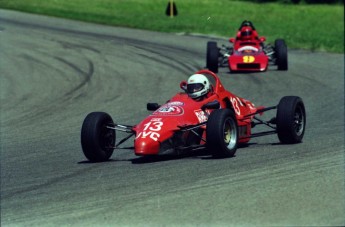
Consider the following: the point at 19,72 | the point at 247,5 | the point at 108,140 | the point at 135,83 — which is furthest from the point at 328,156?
the point at 247,5

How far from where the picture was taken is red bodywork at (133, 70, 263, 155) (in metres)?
11.9

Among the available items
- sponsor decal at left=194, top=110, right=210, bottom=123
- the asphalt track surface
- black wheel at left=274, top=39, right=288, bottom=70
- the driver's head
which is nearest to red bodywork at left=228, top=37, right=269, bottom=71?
the driver's head

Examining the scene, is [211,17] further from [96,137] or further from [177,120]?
[96,137]

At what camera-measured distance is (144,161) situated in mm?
12281

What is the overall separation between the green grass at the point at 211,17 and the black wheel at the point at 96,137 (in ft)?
71.5

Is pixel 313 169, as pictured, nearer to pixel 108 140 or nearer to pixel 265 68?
pixel 108 140

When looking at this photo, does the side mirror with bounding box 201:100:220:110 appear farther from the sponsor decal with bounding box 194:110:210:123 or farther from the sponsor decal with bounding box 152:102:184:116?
the sponsor decal with bounding box 152:102:184:116

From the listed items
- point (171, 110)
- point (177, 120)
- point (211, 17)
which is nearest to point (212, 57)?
point (211, 17)

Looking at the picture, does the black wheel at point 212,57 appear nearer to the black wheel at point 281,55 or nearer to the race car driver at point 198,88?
the black wheel at point 281,55

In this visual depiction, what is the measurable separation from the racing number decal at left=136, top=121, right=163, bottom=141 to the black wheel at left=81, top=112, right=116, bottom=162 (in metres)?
0.58

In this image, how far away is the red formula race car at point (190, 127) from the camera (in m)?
11.8

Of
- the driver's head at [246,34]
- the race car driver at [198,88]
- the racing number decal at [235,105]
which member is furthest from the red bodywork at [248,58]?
the race car driver at [198,88]

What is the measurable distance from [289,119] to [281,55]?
544 inches

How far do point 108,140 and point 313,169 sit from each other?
2.96 metres
